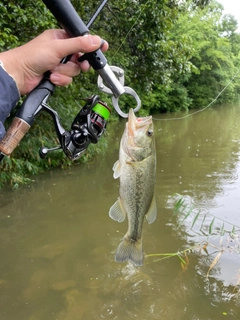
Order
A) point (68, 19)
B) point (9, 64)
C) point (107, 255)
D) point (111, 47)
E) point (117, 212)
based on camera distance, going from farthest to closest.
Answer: point (111, 47), point (107, 255), point (117, 212), point (68, 19), point (9, 64)

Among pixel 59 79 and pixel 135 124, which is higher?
pixel 59 79

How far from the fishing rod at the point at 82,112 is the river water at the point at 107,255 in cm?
197

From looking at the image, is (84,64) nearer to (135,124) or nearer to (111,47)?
(135,124)

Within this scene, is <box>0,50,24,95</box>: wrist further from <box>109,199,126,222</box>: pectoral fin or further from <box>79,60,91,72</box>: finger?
<box>109,199,126,222</box>: pectoral fin

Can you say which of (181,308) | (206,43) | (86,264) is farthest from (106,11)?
(206,43)

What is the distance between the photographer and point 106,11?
9273 millimetres

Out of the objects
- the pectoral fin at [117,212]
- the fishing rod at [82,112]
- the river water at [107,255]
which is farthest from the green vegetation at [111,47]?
the pectoral fin at [117,212]

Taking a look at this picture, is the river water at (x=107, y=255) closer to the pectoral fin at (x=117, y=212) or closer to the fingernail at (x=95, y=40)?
the pectoral fin at (x=117, y=212)

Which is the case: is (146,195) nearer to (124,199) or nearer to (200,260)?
(124,199)

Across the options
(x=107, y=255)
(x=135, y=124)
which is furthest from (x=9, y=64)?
(x=107, y=255)

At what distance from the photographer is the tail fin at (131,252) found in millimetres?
2619

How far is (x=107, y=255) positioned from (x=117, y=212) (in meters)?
2.37

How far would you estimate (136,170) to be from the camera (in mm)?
2338

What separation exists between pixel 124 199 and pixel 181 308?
1.93 metres
